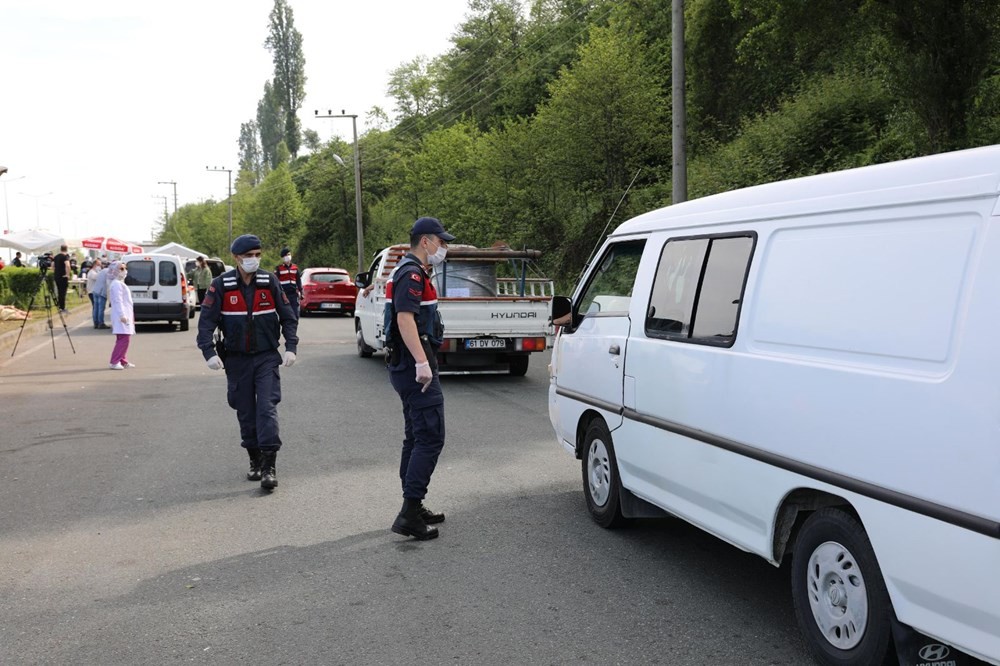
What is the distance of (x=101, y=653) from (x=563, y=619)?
2.07m

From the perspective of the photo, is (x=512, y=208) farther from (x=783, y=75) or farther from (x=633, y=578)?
(x=633, y=578)

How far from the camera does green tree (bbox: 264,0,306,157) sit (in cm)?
11600

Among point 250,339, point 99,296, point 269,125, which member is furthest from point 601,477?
point 269,125

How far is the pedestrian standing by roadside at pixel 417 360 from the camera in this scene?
5.90 meters

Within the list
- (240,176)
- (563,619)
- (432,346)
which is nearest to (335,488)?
(432,346)

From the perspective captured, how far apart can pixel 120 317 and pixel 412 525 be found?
11379 millimetres

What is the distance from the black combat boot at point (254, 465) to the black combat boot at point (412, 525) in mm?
2131

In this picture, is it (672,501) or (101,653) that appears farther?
(672,501)

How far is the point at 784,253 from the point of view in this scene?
14.0 ft

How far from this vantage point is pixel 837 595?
3.85 m

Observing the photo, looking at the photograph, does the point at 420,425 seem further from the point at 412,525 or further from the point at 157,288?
the point at 157,288

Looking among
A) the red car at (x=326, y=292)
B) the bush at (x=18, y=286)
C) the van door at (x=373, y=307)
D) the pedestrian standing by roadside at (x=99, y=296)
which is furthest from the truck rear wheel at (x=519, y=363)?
the bush at (x=18, y=286)

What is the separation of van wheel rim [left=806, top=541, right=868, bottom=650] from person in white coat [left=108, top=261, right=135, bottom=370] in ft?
45.5

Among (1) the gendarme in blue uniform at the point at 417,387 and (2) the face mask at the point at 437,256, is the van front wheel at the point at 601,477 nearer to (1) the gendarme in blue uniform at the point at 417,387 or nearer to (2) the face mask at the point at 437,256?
(1) the gendarme in blue uniform at the point at 417,387
